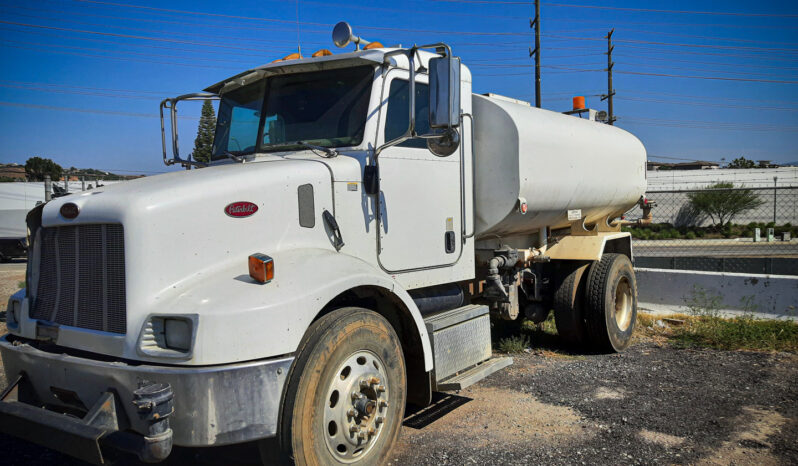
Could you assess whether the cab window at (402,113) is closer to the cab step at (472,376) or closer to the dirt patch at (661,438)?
the cab step at (472,376)

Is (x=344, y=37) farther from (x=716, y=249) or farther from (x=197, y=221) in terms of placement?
(x=716, y=249)

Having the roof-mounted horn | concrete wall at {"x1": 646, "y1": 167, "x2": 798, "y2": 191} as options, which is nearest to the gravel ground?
the roof-mounted horn

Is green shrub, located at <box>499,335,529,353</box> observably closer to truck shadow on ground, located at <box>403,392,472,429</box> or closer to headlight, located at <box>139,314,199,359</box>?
truck shadow on ground, located at <box>403,392,472,429</box>

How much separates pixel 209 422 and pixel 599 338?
503 centimetres

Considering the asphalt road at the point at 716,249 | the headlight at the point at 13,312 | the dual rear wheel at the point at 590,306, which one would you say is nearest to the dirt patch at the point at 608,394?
the dual rear wheel at the point at 590,306

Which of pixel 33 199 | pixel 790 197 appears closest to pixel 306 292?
pixel 33 199

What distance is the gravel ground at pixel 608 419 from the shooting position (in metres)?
4.04

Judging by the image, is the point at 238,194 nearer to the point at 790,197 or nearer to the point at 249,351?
the point at 249,351

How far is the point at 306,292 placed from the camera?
124 inches

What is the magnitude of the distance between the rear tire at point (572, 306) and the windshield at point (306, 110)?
3662mm

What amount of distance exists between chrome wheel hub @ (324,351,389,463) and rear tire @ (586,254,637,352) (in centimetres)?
372

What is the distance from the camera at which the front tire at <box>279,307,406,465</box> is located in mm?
3084

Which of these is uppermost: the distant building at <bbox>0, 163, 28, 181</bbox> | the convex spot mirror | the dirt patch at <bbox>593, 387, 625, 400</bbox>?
the distant building at <bbox>0, 163, 28, 181</bbox>

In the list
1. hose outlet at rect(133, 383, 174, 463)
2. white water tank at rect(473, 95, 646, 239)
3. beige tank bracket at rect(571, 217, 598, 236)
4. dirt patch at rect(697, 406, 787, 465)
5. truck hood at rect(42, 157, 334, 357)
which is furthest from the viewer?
beige tank bracket at rect(571, 217, 598, 236)
